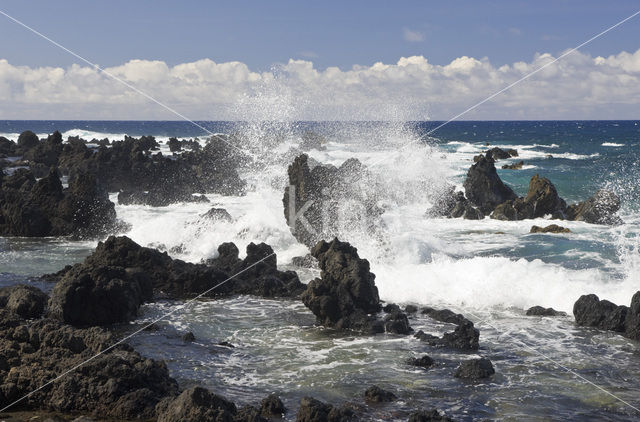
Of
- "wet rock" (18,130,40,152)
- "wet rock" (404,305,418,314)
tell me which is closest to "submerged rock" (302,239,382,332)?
"wet rock" (404,305,418,314)

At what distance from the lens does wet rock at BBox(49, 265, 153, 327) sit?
12.5 m

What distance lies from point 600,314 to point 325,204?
10737mm

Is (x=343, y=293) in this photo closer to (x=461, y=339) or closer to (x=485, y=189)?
(x=461, y=339)

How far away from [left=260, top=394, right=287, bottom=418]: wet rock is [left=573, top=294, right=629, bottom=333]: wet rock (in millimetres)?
7489

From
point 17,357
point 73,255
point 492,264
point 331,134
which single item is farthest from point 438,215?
point 331,134

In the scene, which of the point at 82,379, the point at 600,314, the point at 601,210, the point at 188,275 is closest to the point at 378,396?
the point at 82,379

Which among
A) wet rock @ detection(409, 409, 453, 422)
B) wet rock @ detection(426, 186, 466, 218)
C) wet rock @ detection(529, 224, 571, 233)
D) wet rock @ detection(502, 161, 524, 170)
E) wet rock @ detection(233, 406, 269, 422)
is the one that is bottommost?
wet rock @ detection(409, 409, 453, 422)

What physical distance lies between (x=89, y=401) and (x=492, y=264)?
38.6 ft

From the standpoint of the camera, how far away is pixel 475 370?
10.2 metres

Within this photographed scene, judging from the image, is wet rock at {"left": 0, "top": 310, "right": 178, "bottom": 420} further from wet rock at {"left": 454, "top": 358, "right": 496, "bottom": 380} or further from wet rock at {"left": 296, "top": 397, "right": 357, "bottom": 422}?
wet rock at {"left": 454, "top": 358, "right": 496, "bottom": 380}

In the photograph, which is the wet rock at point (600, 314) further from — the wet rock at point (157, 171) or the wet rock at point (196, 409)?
the wet rock at point (157, 171)

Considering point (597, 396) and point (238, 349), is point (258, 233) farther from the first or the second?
point (597, 396)

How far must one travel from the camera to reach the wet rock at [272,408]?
861 cm

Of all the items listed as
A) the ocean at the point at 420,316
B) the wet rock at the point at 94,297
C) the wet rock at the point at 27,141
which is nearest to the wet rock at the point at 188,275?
the ocean at the point at 420,316
